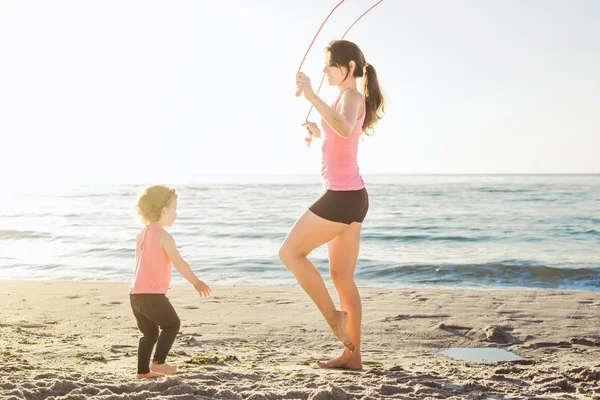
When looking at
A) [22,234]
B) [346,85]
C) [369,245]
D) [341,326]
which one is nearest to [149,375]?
[341,326]

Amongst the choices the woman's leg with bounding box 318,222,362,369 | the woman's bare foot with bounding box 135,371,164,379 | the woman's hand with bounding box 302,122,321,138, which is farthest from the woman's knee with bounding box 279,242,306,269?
the woman's bare foot with bounding box 135,371,164,379

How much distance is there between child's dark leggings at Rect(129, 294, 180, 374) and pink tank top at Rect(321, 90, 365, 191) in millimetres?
1165

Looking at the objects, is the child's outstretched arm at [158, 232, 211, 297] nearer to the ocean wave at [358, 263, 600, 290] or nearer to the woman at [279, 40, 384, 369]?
the woman at [279, 40, 384, 369]

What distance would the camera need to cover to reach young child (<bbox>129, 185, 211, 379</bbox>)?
3.51 meters

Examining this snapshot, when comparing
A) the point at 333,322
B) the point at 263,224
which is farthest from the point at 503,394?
the point at 263,224

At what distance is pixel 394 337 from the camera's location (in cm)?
540

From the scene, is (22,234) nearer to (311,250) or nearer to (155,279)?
(155,279)

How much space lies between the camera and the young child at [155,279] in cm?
351

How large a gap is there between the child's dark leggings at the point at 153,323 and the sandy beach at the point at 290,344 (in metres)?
0.16

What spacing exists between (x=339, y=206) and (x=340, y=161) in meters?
0.27

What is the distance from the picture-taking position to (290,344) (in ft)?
16.8

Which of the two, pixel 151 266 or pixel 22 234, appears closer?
pixel 151 266

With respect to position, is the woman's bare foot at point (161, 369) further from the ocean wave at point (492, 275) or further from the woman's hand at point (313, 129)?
the ocean wave at point (492, 275)

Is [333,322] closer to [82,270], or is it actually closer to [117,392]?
[117,392]
